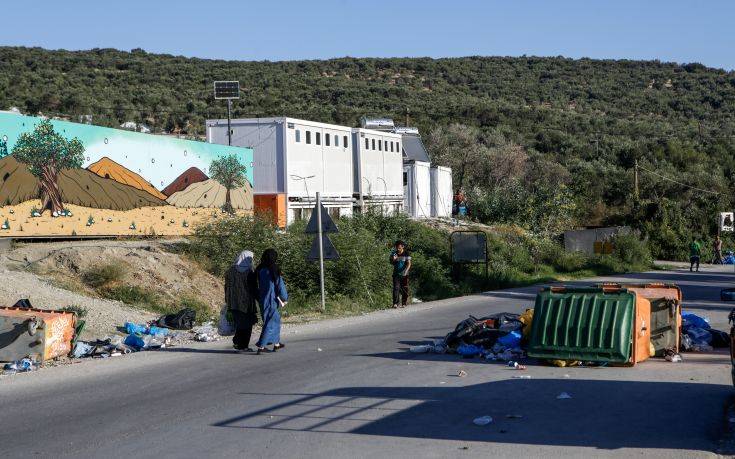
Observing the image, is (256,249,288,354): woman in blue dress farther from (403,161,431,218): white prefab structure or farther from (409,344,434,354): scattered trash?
(403,161,431,218): white prefab structure

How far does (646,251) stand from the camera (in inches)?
1831

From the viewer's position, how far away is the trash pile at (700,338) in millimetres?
14031

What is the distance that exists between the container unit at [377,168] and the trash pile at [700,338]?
26605 mm

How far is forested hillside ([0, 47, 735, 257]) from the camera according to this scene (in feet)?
202

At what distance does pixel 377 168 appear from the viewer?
45.6 m

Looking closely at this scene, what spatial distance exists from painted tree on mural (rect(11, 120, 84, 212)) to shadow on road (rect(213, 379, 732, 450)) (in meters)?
14.8

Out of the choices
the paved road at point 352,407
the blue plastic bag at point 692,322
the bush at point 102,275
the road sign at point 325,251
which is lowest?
the paved road at point 352,407

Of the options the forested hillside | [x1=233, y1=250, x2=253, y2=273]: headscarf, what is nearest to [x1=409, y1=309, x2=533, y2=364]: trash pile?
[x1=233, y1=250, x2=253, y2=273]: headscarf

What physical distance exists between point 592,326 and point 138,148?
19.2 m

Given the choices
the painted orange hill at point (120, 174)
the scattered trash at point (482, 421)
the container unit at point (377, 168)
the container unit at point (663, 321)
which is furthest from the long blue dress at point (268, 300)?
the container unit at point (377, 168)

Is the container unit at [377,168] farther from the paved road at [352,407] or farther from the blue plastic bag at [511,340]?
the paved road at [352,407]

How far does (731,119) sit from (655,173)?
3589 cm

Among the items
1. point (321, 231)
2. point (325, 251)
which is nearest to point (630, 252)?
point (325, 251)

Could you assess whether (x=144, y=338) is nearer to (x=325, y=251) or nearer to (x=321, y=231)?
(x=321, y=231)
